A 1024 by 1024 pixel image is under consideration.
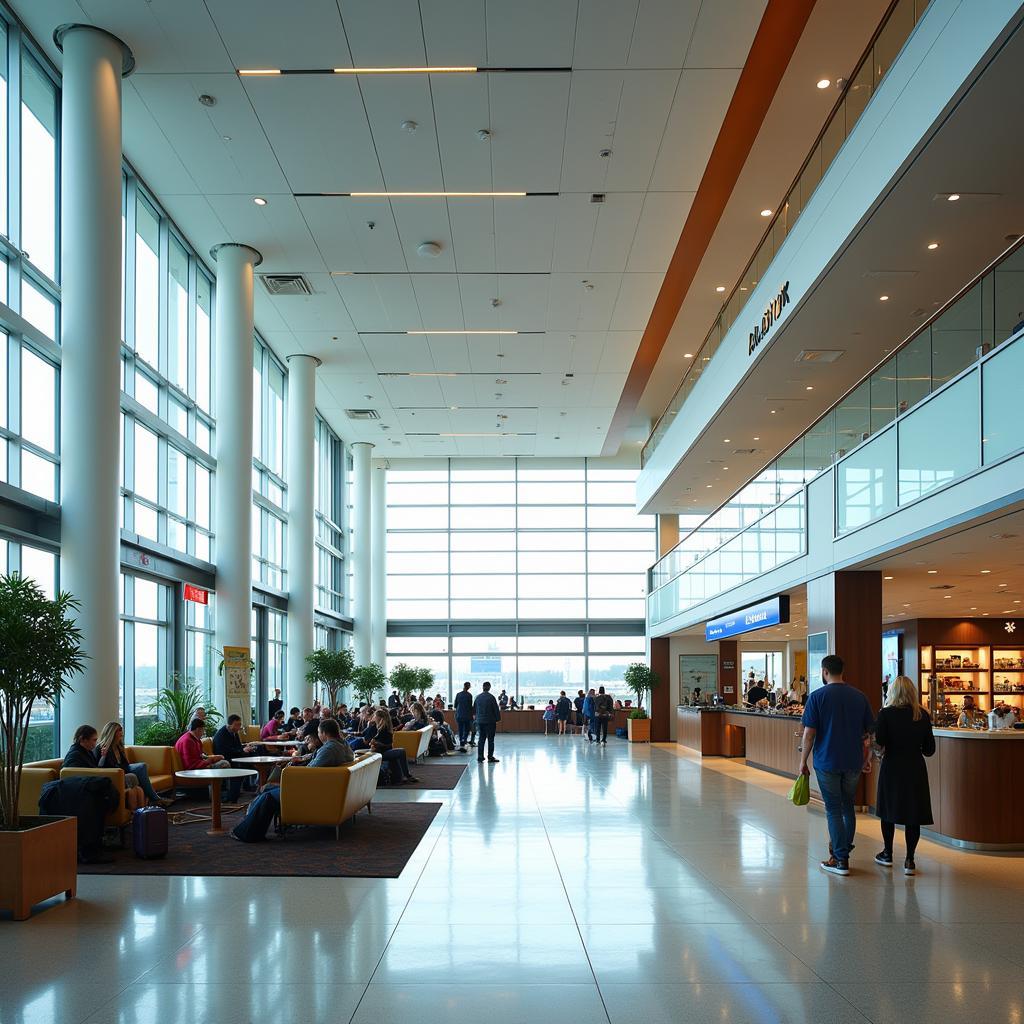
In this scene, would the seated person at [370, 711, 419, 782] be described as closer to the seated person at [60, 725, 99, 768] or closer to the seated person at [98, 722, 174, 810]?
the seated person at [98, 722, 174, 810]

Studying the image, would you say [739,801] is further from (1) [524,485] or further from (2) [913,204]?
(1) [524,485]

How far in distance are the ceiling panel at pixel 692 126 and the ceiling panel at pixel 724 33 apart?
0.23 metres

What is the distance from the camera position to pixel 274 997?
185 inches

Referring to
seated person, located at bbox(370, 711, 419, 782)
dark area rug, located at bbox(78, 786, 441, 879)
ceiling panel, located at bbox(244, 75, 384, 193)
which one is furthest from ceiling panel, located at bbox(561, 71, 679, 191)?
dark area rug, located at bbox(78, 786, 441, 879)

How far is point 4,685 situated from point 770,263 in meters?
10.7

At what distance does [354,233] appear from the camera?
51.9 feet

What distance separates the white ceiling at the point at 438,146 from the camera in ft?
35.1

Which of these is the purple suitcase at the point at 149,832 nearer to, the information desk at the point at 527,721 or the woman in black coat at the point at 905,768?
the woman in black coat at the point at 905,768

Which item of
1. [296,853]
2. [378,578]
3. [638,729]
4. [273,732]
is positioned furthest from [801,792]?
[378,578]

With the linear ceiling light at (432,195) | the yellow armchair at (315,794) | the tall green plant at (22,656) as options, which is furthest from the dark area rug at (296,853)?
the linear ceiling light at (432,195)

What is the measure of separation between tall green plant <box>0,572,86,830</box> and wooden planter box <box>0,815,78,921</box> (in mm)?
222

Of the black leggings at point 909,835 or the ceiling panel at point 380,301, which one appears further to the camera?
the ceiling panel at point 380,301

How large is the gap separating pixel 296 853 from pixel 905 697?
5.01m

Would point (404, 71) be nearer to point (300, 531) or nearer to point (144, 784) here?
point (144, 784)
